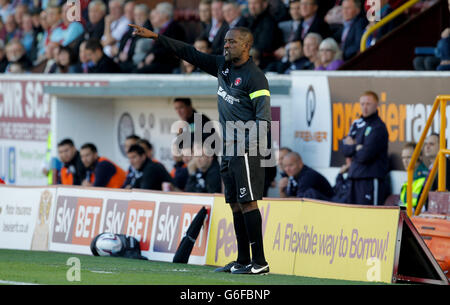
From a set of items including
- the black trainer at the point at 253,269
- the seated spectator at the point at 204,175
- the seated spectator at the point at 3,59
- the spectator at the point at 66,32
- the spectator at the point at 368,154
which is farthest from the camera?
the seated spectator at the point at 3,59

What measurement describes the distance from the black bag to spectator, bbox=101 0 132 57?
26.6 feet

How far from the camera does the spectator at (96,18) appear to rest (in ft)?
67.3

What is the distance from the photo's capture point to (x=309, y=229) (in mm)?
11227

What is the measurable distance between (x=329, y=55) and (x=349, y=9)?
92 cm

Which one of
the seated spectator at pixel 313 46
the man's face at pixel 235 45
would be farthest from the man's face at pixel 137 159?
the man's face at pixel 235 45

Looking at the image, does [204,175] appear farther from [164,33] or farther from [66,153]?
[164,33]

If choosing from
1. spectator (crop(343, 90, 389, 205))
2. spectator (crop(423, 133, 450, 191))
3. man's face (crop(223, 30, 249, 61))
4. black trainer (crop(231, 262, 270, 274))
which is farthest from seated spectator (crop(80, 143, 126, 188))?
man's face (crop(223, 30, 249, 61))

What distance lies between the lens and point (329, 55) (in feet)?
50.1

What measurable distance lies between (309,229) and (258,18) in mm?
6530

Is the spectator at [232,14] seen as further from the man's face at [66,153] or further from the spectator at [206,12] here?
Result: the man's face at [66,153]

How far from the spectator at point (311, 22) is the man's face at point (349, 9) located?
498mm

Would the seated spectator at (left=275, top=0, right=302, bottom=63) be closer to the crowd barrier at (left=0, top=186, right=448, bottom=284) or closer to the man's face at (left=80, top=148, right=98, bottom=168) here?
the man's face at (left=80, top=148, right=98, bottom=168)

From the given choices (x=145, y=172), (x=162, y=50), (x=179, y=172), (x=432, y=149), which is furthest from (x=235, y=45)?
(x=162, y=50)

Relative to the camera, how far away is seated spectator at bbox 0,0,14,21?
24.5 m
